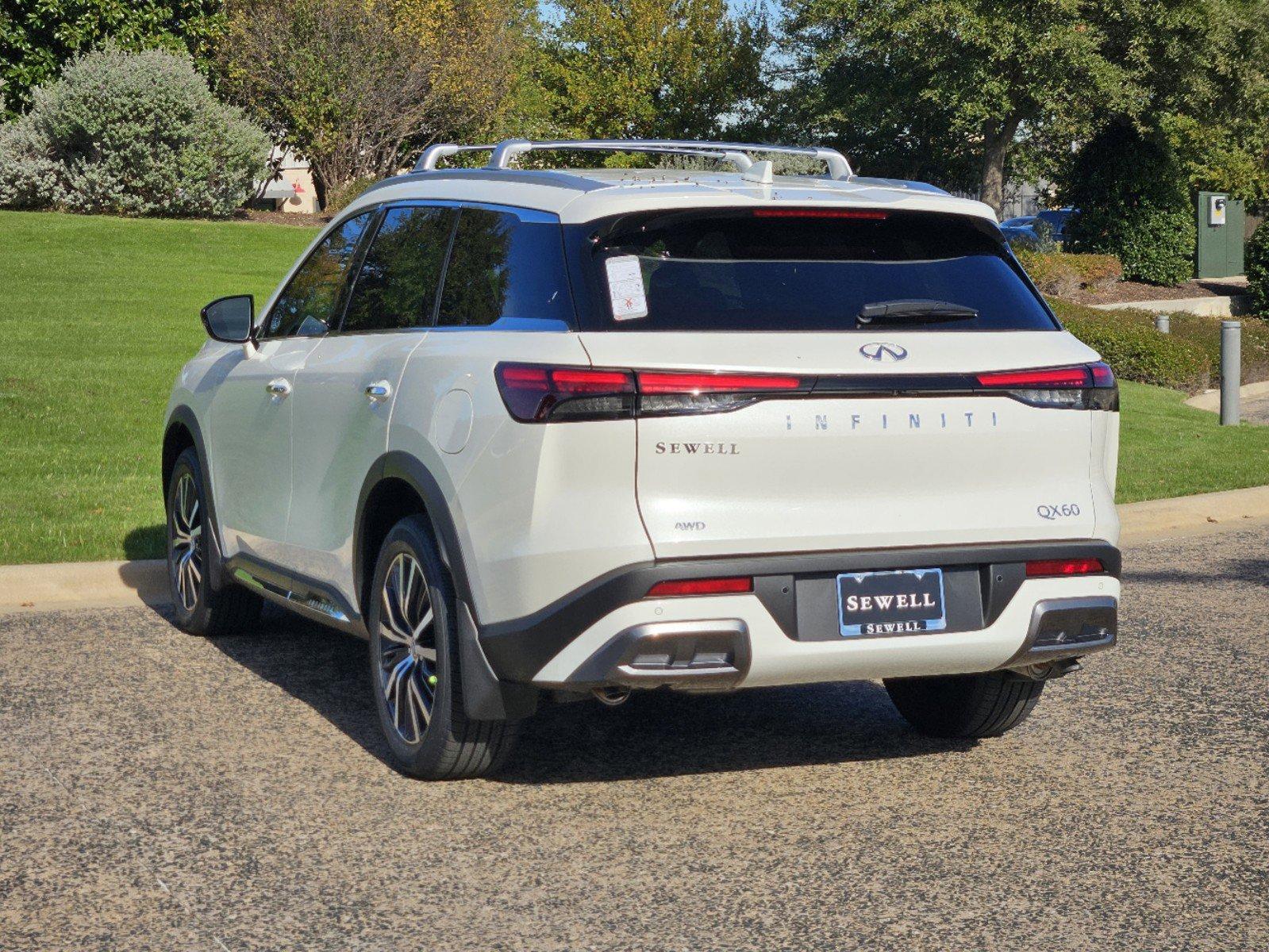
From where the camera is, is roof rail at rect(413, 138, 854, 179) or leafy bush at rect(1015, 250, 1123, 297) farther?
leafy bush at rect(1015, 250, 1123, 297)

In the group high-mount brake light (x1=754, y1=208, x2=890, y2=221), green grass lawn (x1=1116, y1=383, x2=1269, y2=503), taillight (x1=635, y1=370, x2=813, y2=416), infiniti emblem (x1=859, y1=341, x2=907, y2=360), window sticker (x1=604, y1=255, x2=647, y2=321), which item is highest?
high-mount brake light (x1=754, y1=208, x2=890, y2=221)

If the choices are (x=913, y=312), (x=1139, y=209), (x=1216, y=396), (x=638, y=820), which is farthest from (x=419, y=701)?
(x=1139, y=209)

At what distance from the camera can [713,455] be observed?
452 centimetres

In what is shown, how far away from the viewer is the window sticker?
464cm

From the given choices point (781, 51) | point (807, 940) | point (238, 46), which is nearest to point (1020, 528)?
point (807, 940)

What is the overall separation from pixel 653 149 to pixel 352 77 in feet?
106

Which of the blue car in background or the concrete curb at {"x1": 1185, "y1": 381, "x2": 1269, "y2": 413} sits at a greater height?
the blue car in background

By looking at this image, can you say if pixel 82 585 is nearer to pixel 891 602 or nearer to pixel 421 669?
pixel 421 669

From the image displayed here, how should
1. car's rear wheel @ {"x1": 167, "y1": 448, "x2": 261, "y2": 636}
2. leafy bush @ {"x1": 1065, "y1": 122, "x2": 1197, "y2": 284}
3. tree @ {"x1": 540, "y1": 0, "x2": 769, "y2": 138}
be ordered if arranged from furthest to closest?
tree @ {"x1": 540, "y1": 0, "x2": 769, "y2": 138}
leafy bush @ {"x1": 1065, "y1": 122, "x2": 1197, "y2": 284}
car's rear wheel @ {"x1": 167, "y1": 448, "x2": 261, "y2": 636}

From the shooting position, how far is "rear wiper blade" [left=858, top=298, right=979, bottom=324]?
482 cm

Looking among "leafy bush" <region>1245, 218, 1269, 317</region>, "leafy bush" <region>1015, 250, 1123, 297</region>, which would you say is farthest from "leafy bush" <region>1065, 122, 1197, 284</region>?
"leafy bush" <region>1245, 218, 1269, 317</region>

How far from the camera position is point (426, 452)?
197 inches

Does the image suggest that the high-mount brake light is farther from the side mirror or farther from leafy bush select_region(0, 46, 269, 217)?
leafy bush select_region(0, 46, 269, 217)

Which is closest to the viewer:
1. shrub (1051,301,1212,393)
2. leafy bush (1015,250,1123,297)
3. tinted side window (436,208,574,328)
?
tinted side window (436,208,574,328)
